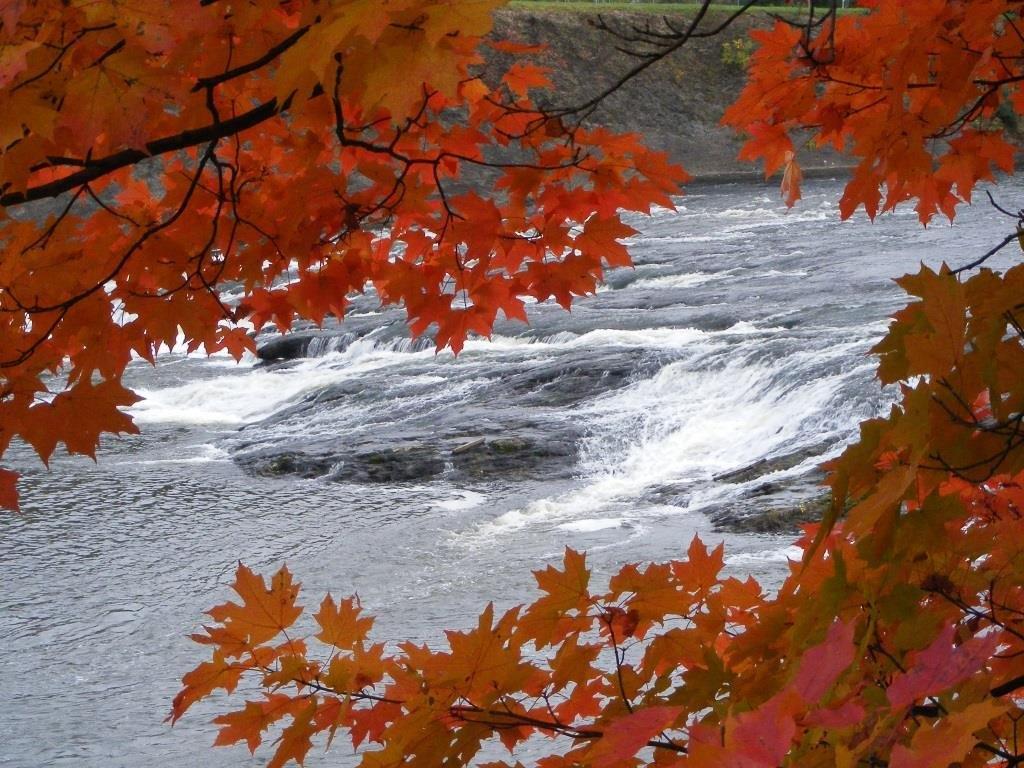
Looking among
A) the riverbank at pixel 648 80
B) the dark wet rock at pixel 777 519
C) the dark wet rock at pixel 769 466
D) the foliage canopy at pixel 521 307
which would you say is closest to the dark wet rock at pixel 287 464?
the dark wet rock at pixel 769 466

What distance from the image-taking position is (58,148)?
59.4 inches

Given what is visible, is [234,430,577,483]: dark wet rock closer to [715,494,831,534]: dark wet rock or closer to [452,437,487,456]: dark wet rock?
[452,437,487,456]: dark wet rock

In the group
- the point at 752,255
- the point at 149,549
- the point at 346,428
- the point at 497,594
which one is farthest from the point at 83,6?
the point at 752,255

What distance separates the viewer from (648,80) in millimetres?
26500

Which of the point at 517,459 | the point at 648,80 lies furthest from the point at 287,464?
the point at 648,80

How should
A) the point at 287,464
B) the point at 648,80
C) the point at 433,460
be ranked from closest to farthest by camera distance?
the point at 433,460 < the point at 287,464 < the point at 648,80

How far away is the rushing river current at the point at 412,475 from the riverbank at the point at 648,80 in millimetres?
14426

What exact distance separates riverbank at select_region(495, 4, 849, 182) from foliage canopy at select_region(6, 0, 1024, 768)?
2186 cm

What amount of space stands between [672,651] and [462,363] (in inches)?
289

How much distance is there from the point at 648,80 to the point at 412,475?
854 inches

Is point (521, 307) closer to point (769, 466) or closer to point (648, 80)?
point (769, 466)

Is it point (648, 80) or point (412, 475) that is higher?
point (648, 80)

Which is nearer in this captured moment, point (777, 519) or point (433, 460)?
point (777, 519)

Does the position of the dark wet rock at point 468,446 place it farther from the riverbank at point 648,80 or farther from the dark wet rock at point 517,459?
the riverbank at point 648,80
